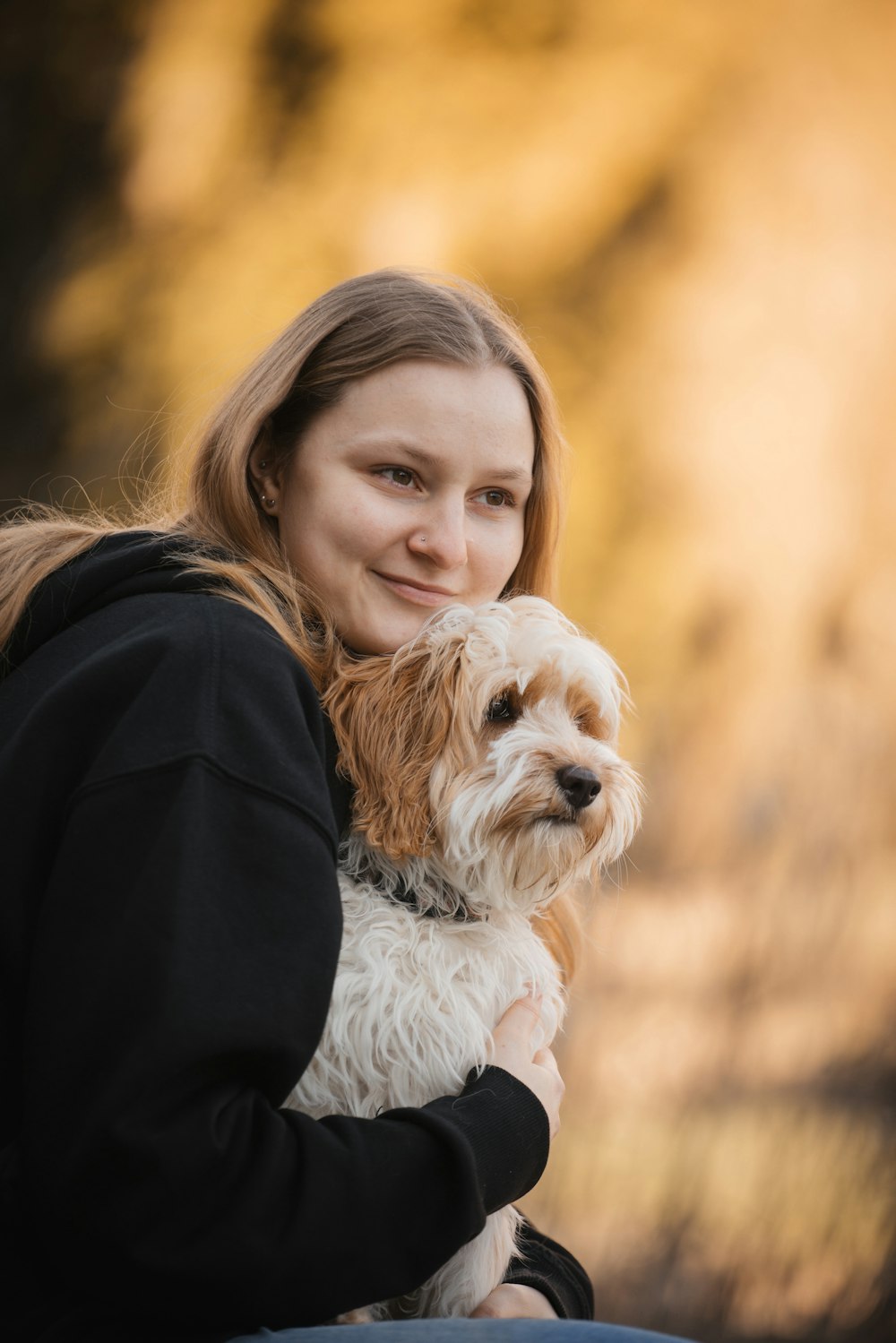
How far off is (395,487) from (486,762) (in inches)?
20.7

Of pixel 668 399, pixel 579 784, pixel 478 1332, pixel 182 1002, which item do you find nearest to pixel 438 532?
pixel 579 784

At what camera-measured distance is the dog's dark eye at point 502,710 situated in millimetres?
2336

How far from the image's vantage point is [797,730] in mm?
4457

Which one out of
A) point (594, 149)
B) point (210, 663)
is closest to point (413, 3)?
point (594, 149)

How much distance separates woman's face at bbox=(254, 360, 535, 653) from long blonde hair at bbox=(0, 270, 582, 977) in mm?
36

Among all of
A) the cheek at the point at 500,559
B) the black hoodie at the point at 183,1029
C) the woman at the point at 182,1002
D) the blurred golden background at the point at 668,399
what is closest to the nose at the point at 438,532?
the cheek at the point at 500,559

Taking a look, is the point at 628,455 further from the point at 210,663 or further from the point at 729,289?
the point at 210,663

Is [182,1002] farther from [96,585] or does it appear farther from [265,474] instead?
[265,474]

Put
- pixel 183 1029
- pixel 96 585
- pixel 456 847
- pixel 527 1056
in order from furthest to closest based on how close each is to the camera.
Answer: pixel 456 847 < pixel 527 1056 < pixel 96 585 < pixel 183 1029

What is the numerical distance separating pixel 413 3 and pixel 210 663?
3.62 metres

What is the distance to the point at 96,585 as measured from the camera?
186 cm

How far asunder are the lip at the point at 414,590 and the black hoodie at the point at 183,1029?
25.8 inches

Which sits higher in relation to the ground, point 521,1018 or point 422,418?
point 422,418

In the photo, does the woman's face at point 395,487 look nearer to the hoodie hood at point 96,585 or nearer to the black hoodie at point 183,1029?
the hoodie hood at point 96,585
